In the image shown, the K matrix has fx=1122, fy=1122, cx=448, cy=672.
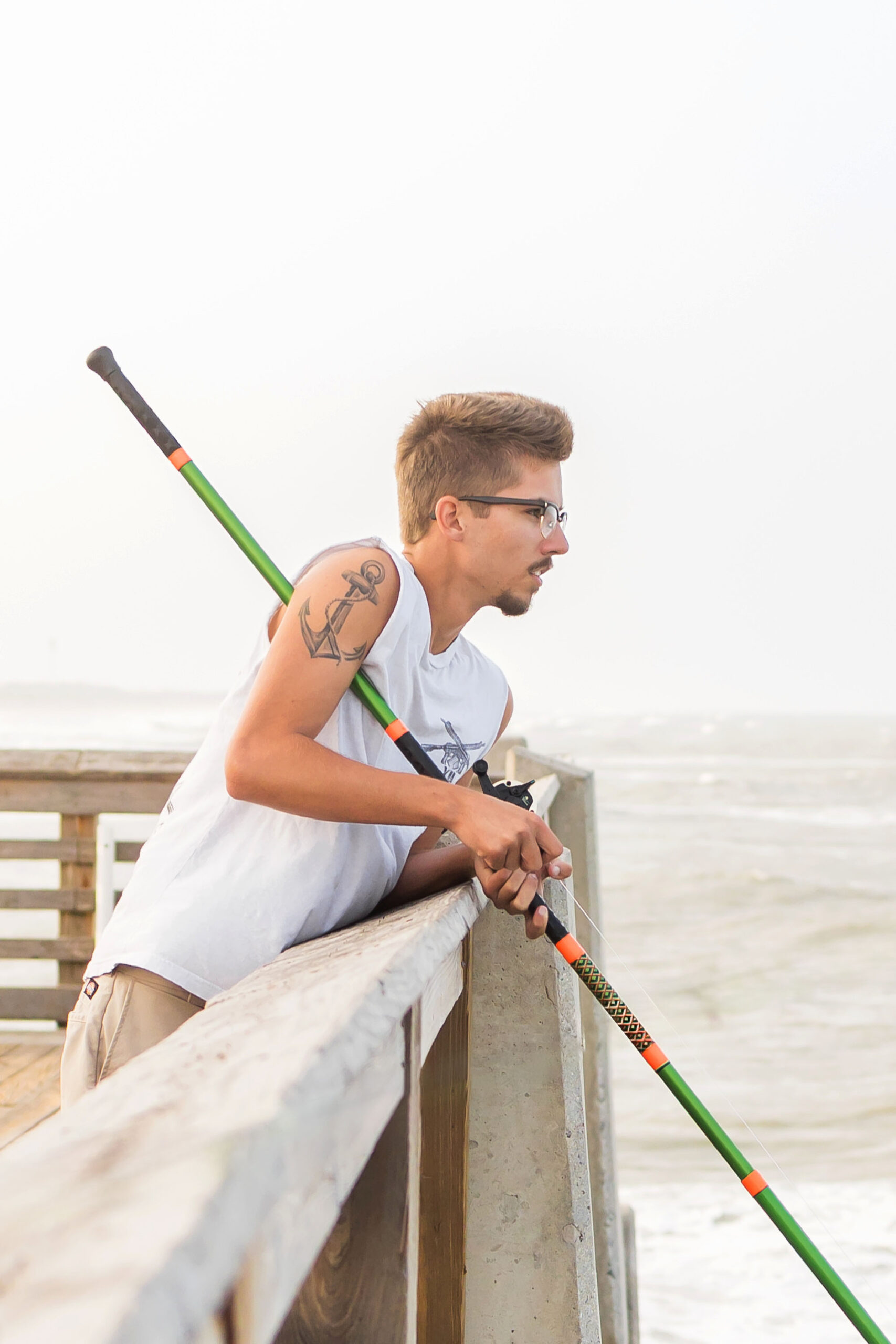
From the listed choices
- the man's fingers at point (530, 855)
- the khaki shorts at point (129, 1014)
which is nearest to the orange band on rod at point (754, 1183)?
the man's fingers at point (530, 855)

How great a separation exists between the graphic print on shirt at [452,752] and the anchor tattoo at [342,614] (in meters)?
0.35

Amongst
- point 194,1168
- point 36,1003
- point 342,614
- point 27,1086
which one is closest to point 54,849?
point 36,1003

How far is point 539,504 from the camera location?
1.83 metres

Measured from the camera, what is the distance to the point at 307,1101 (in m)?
0.38

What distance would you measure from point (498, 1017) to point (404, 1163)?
87cm

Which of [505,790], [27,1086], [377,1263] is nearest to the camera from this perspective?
[377,1263]

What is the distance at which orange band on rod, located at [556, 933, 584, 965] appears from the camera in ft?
5.11

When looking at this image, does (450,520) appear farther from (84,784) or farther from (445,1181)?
(84,784)

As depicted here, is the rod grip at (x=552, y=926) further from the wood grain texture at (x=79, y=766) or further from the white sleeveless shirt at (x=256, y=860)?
the wood grain texture at (x=79, y=766)

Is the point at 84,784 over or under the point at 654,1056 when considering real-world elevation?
over

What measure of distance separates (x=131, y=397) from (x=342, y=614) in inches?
27.0

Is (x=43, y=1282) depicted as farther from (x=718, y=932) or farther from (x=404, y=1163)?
(x=718, y=932)

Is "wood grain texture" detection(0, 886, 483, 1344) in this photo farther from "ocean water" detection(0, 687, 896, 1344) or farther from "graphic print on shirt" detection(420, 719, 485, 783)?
"ocean water" detection(0, 687, 896, 1344)

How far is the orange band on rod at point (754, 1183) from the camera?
5.72 feet
